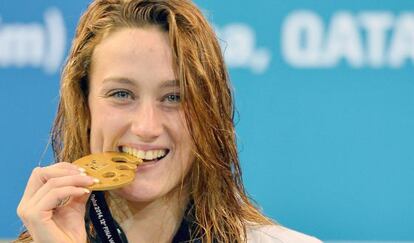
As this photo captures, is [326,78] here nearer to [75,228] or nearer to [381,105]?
[381,105]

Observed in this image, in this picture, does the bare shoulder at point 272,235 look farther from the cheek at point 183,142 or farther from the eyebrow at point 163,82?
the eyebrow at point 163,82

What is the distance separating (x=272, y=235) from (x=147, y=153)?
0.28 m

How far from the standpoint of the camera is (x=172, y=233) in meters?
1.60

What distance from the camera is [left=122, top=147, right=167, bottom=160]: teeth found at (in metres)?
1.51

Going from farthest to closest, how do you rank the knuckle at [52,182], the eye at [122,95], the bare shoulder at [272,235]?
the bare shoulder at [272,235] → the eye at [122,95] → the knuckle at [52,182]

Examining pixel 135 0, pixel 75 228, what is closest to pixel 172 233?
pixel 75 228

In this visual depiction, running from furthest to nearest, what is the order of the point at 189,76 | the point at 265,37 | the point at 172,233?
1. the point at 265,37
2. the point at 172,233
3. the point at 189,76

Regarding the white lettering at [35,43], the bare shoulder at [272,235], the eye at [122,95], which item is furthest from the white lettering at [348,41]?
the eye at [122,95]

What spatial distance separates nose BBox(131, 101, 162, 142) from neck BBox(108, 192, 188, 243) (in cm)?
15

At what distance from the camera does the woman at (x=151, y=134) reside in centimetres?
148

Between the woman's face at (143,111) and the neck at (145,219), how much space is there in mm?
47

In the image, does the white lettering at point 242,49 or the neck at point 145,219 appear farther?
the white lettering at point 242,49

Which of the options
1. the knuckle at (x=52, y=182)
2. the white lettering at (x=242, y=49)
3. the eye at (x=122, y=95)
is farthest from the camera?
the white lettering at (x=242, y=49)

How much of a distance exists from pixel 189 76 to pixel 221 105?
117mm
